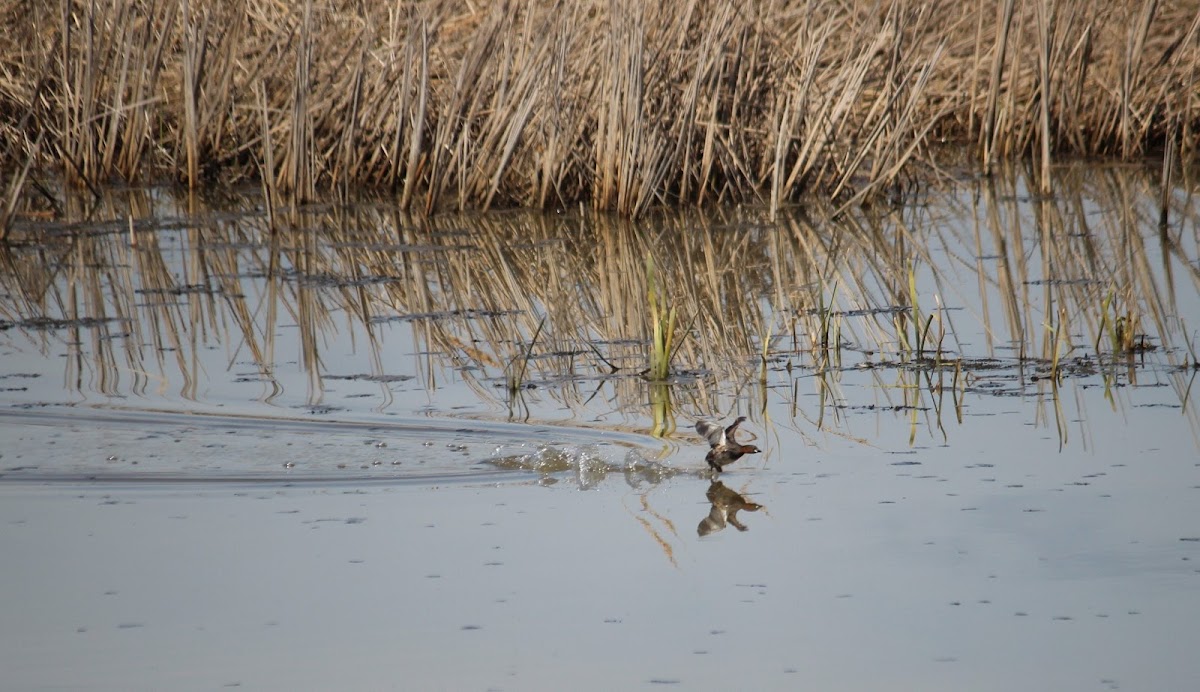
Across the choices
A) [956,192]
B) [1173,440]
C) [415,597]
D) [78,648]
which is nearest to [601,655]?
[415,597]

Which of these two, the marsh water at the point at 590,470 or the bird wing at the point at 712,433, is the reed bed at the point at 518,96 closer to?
the marsh water at the point at 590,470

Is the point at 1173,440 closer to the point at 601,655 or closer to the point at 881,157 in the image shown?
the point at 601,655

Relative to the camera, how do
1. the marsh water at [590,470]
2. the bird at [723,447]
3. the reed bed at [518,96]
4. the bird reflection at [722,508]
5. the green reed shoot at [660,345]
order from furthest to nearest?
the reed bed at [518,96] < the green reed shoot at [660,345] < the bird at [723,447] < the bird reflection at [722,508] < the marsh water at [590,470]

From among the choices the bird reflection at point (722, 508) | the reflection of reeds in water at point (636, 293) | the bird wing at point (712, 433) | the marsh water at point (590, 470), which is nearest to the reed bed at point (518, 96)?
the reflection of reeds in water at point (636, 293)

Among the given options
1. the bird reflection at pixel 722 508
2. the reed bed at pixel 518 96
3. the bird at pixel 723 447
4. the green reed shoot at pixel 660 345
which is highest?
the reed bed at pixel 518 96

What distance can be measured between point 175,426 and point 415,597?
1650mm

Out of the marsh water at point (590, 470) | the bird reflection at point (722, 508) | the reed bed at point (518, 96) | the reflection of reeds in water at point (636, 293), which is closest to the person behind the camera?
the marsh water at point (590, 470)

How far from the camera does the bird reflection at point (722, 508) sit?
3.91 metres

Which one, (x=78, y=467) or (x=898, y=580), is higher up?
(x=78, y=467)

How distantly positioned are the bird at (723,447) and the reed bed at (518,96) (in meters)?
4.15

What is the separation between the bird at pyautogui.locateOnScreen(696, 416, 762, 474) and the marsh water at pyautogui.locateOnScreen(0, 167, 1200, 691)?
6 cm

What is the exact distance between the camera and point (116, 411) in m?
4.92

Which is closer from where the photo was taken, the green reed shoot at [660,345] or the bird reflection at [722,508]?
the bird reflection at [722,508]

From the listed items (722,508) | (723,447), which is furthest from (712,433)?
(722,508)
